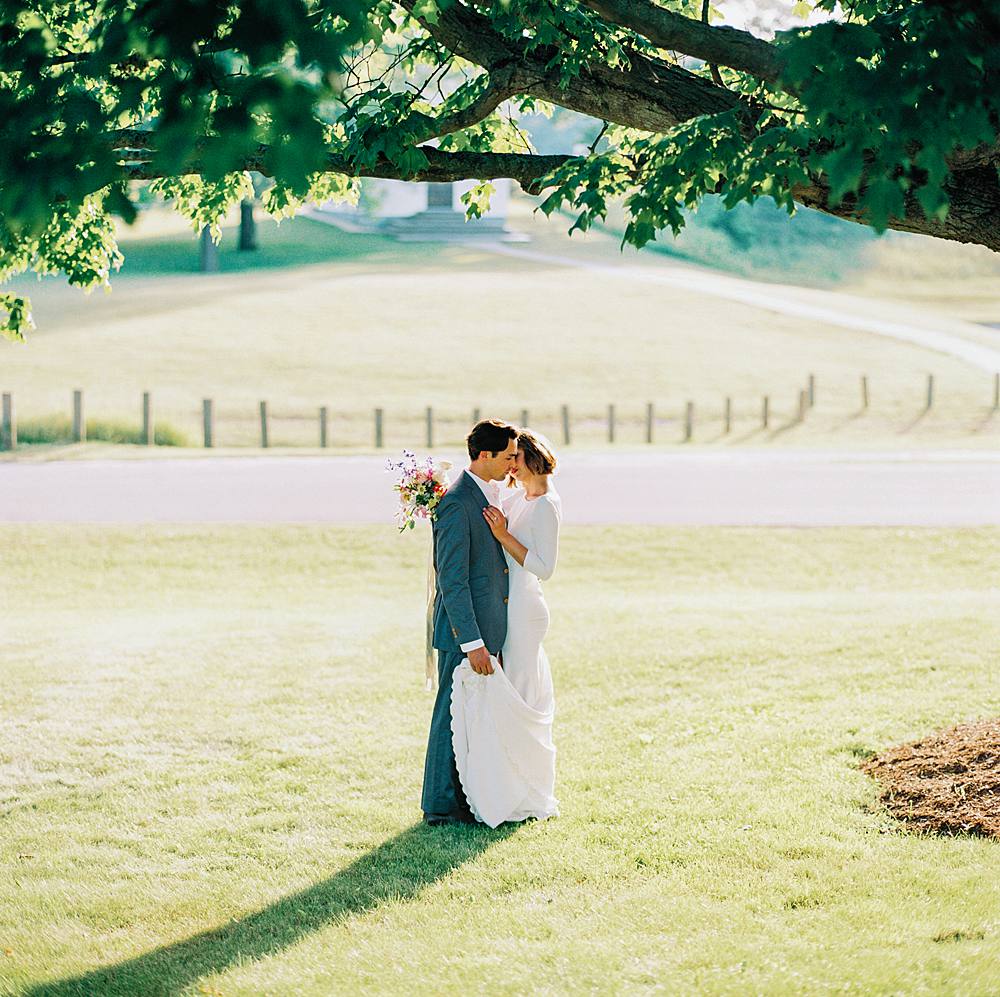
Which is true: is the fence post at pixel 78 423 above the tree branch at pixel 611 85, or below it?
below

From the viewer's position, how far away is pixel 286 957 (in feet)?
19.2

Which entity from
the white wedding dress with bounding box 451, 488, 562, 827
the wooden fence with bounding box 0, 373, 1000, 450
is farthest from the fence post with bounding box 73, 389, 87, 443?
the white wedding dress with bounding box 451, 488, 562, 827

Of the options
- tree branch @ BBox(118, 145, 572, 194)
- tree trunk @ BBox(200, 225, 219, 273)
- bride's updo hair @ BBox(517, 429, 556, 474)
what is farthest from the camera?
tree trunk @ BBox(200, 225, 219, 273)

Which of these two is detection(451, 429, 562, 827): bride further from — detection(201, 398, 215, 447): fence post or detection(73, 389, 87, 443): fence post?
detection(201, 398, 215, 447): fence post

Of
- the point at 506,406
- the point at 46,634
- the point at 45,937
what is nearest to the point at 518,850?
the point at 45,937

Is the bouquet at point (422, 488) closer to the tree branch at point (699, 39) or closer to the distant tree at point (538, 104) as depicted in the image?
the distant tree at point (538, 104)

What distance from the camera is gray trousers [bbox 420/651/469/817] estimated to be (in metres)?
7.60

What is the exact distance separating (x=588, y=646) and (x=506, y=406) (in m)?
27.6

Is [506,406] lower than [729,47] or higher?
lower

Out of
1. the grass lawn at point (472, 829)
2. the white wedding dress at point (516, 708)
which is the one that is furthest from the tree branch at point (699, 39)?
the grass lawn at point (472, 829)

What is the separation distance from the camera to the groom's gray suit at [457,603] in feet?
24.2

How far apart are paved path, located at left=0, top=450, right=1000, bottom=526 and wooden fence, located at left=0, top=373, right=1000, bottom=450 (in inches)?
145

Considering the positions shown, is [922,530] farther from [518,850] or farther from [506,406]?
[506,406]

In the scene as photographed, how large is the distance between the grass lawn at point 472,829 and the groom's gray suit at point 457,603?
32 centimetres
